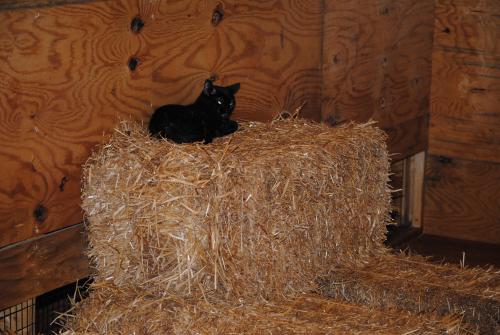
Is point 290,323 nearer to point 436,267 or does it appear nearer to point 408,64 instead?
point 436,267

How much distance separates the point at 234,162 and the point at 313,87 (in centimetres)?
145

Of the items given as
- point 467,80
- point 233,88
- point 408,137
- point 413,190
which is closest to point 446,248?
point 413,190

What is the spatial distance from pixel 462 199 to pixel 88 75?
3.01 meters

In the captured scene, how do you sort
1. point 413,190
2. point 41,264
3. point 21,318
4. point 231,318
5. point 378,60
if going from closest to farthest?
point 231,318, point 41,264, point 21,318, point 378,60, point 413,190

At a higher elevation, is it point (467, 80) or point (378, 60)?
point (378, 60)

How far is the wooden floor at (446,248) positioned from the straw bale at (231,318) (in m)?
1.95

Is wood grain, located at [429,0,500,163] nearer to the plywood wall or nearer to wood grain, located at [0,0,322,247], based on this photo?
the plywood wall

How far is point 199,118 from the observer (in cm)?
356

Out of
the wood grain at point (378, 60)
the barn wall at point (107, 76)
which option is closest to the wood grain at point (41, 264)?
the barn wall at point (107, 76)

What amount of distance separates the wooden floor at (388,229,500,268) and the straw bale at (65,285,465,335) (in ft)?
6.39

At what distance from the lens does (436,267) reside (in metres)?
3.98

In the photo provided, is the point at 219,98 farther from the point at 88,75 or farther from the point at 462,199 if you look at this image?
the point at 462,199

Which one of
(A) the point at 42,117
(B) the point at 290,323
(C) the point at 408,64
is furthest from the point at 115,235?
(C) the point at 408,64

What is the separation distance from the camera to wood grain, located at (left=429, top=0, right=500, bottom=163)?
5320 mm
